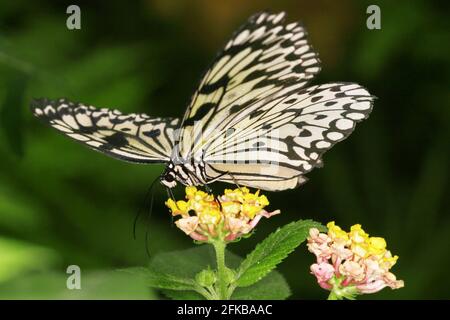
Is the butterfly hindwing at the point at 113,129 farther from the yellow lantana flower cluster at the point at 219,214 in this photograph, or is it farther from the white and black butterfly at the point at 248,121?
the yellow lantana flower cluster at the point at 219,214

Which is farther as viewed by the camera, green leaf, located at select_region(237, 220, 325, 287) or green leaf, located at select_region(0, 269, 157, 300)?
green leaf, located at select_region(237, 220, 325, 287)

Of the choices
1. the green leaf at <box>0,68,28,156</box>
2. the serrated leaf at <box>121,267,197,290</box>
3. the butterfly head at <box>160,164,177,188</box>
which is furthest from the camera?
the green leaf at <box>0,68,28,156</box>

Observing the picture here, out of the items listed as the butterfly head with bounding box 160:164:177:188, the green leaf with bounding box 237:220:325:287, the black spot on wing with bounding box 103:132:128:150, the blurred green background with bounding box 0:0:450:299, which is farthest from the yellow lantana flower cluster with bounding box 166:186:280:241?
the blurred green background with bounding box 0:0:450:299

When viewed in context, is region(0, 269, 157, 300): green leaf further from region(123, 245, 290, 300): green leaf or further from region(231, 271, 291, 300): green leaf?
region(231, 271, 291, 300): green leaf

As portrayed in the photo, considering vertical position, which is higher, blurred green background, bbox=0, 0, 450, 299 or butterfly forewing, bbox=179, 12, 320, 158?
blurred green background, bbox=0, 0, 450, 299

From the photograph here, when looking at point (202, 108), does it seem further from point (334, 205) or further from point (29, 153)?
point (334, 205)

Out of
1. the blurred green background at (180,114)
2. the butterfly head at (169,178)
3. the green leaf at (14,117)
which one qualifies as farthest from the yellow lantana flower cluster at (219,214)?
the blurred green background at (180,114)
